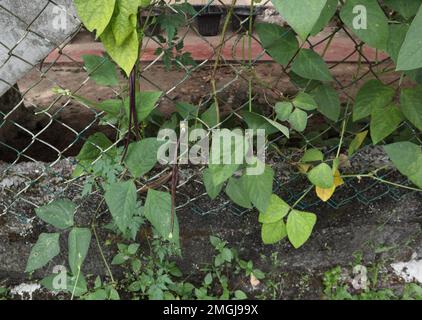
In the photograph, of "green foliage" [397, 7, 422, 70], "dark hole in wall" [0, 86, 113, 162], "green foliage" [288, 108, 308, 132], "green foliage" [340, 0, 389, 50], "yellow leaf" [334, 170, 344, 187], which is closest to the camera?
"green foliage" [397, 7, 422, 70]

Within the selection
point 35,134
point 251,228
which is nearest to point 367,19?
point 251,228

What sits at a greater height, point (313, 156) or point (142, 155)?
point (142, 155)

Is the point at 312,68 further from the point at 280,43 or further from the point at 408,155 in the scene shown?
the point at 408,155

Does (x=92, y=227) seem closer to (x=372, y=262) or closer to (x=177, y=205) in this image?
(x=177, y=205)

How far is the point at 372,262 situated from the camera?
1617mm

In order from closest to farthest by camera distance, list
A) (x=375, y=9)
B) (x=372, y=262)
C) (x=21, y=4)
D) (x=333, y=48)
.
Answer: (x=375, y=9) < (x=21, y=4) < (x=372, y=262) < (x=333, y=48)

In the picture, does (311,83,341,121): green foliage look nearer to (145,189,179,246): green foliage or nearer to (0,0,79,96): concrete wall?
(145,189,179,246): green foliage

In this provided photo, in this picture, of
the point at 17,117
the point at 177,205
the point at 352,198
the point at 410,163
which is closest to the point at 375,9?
the point at 410,163

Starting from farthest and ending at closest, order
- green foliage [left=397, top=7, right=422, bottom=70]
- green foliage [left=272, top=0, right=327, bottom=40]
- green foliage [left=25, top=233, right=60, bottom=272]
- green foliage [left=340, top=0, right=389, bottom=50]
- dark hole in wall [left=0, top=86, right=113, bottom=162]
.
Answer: dark hole in wall [left=0, top=86, right=113, bottom=162] → green foliage [left=25, top=233, right=60, bottom=272] → green foliage [left=340, top=0, right=389, bottom=50] → green foliage [left=397, top=7, right=422, bottom=70] → green foliage [left=272, top=0, right=327, bottom=40]

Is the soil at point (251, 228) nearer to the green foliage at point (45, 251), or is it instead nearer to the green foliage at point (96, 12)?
the green foliage at point (45, 251)

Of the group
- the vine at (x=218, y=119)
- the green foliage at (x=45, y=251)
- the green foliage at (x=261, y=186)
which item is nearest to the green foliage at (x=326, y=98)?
the vine at (x=218, y=119)

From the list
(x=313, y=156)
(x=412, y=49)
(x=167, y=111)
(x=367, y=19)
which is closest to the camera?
(x=412, y=49)

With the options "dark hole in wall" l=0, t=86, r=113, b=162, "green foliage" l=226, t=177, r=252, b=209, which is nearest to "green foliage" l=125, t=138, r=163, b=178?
"green foliage" l=226, t=177, r=252, b=209
